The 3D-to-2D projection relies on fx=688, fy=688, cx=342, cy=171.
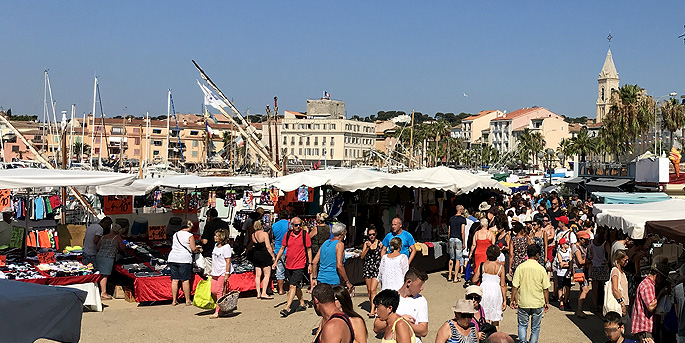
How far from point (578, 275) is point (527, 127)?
130488mm

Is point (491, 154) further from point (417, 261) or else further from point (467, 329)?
point (467, 329)

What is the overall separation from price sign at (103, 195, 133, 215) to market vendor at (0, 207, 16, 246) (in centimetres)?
265

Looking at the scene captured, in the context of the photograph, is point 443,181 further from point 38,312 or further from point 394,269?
point 38,312

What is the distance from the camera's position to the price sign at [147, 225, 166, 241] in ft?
56.0

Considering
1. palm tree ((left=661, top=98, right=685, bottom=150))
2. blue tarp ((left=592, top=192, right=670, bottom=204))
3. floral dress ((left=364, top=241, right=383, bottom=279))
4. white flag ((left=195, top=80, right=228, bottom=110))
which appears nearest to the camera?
floral dress ((left=364, top=241, right=383, bottom=279))

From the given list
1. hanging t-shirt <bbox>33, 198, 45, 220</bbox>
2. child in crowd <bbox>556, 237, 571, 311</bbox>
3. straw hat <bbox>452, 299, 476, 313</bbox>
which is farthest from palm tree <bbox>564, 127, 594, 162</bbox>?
straw hat <bbox>452, 299, 476, 313</bbox>

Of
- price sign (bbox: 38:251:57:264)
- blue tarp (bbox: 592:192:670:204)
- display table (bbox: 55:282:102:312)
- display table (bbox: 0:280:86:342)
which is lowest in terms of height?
display table (bbox: 55:282:102:312)

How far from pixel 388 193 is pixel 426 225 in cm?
133

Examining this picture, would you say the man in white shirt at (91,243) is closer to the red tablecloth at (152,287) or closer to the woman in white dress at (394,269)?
the red tablecloth at (152,287)

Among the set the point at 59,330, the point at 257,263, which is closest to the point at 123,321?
the point at 257,263

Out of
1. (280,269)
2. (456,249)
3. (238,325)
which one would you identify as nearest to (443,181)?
(456,249)

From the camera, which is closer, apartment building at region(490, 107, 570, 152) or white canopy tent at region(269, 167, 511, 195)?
white canopy tent at region(269, 167, 511, 195)

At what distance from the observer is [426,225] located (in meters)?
17.9

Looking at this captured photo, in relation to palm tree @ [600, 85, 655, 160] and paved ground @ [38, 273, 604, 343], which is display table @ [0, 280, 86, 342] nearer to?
paved ground @ [38, 273, 604, 343]
